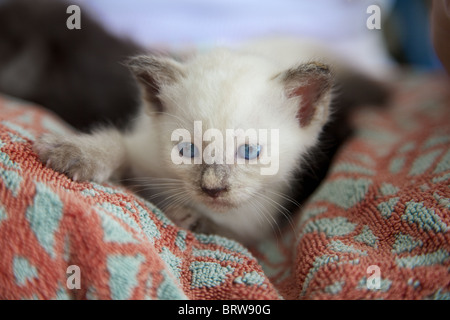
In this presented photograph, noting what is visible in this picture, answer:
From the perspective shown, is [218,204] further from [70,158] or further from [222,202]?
[70,158]

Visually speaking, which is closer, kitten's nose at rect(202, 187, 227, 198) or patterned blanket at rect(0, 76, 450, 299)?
patterned blanket at rect(0, 76, 450, 299)

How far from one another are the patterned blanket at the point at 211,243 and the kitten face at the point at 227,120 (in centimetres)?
14

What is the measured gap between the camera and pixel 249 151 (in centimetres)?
103

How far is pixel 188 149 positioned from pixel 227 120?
14cm

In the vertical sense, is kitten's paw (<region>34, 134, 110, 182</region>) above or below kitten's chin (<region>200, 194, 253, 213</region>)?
above

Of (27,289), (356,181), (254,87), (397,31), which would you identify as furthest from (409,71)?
(27,289)

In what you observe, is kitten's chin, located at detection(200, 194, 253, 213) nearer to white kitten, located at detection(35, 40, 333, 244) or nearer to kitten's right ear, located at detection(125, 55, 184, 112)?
white kitten, located at detection(35, 40, 333, 244)

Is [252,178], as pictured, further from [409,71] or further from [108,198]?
[409,71]

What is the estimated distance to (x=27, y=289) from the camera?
0.77 metres

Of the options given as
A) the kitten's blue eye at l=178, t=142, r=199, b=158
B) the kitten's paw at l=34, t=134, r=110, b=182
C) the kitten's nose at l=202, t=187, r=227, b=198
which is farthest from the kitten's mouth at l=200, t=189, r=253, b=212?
the kitten's paw at l=34, t=134, r=110, b=182

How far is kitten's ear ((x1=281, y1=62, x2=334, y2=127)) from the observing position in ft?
3.53

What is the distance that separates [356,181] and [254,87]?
1.41ft

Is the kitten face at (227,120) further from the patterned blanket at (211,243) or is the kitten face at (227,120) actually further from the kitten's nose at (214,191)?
the patterned blanket at (211,243)

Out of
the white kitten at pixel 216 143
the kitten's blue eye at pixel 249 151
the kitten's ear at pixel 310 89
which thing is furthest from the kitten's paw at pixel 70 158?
the kitten's ear at pixel 310 89
